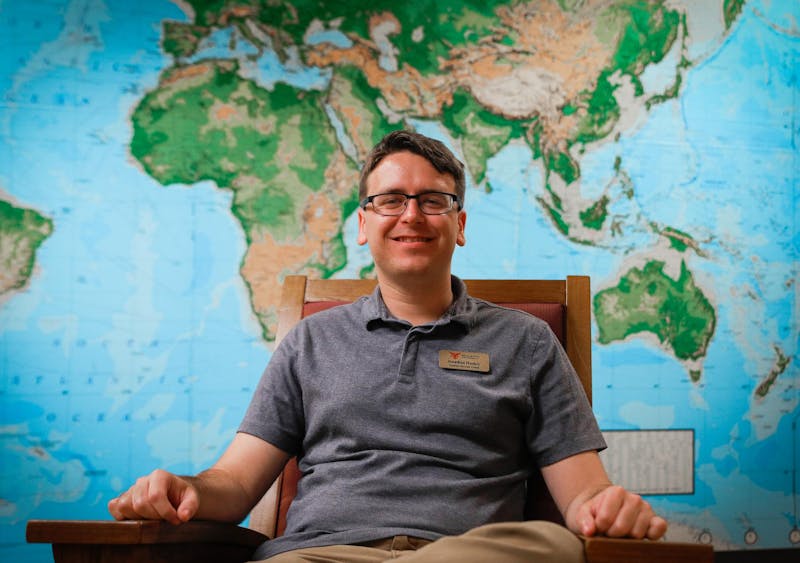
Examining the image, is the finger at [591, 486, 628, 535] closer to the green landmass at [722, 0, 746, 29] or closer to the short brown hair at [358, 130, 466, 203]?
the short brown hair at [358, 130, 466, 203]

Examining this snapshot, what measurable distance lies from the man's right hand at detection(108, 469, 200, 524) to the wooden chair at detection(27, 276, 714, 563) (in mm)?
23

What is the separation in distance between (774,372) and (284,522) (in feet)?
7.39

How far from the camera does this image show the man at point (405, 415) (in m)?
1.22

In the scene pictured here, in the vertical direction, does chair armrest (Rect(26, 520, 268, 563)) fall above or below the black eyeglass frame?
below

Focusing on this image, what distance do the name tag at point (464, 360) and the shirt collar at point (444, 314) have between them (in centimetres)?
7

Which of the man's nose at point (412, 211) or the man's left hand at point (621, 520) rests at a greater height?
the man's nose at point (412, 211)

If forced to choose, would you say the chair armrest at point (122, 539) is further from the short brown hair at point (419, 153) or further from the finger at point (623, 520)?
the short brown hair at point (419, 153)

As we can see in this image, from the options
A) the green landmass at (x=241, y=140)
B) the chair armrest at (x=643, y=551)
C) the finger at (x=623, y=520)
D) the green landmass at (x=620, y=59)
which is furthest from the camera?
the green landmass at (x=620, y=59)

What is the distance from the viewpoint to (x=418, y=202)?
4.72ft

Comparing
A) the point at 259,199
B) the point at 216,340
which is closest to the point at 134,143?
the point at 259,199

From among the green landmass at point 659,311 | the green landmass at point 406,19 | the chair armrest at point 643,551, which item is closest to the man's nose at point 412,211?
the chair armrest at point 643,551

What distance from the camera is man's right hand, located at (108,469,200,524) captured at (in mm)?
1022

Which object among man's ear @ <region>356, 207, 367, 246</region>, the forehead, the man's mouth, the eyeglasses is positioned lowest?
the man's mouth

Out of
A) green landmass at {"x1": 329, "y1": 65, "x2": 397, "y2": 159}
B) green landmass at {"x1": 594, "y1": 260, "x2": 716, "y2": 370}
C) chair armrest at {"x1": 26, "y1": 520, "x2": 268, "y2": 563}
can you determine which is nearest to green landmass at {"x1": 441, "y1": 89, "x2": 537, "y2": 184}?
green landmass at {"x1": 329, "y1": 65, "x2": 397, "y2": 159}
